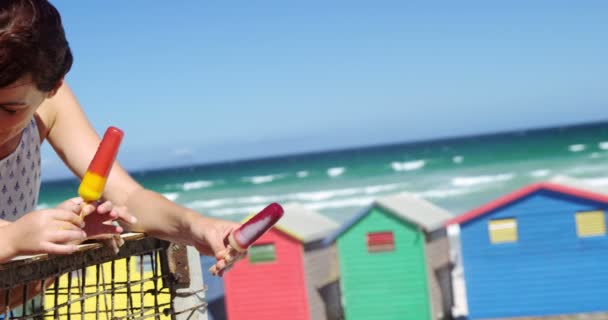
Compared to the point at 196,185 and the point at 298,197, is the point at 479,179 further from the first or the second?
the point at 196,185

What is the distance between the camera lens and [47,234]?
1.02m

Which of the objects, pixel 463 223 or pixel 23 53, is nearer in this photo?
pixel 23 53

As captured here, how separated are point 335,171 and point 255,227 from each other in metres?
39.8

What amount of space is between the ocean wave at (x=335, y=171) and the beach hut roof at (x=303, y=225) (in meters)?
31.1

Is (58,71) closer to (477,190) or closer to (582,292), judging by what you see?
(582,292)

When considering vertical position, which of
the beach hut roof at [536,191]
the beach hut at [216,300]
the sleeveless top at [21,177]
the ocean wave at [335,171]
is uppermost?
the ocean wave at [335,171]

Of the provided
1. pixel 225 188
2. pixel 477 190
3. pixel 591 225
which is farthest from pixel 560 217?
pixel 225 188

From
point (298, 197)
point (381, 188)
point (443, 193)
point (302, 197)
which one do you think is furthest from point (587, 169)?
point (298, 197)

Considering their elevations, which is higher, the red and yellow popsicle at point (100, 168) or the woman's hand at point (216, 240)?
the red and yellow popsicle at point (100, 168)

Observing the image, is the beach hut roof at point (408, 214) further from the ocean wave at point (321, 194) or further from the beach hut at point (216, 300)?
the ocean wave at point (321, 194)

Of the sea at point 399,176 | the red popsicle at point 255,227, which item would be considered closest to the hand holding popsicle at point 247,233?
the red popsicle at point 255,227

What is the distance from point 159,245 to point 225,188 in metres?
37.8

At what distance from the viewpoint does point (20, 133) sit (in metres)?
1.37

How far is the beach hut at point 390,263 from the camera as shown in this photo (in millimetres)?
7344
